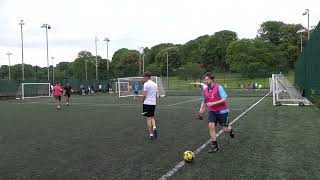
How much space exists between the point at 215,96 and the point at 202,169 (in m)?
2.30

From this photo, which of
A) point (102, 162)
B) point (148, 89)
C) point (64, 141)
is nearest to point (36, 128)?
point (64, 141)

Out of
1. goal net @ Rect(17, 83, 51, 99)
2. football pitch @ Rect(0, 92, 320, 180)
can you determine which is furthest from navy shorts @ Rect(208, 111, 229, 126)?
goal net @ Rect(17, 83, 51, 99)

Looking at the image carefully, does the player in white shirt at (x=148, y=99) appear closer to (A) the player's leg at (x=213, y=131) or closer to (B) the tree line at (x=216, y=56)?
(A) the player's leg at (x=213, y=131)

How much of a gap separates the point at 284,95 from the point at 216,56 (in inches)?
4185

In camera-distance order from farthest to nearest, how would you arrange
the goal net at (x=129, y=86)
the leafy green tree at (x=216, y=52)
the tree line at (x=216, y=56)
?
the leafy green tree at (x=216, y=52), the tree line at (x=216, y=56), the goal net at (x=129, y=86)

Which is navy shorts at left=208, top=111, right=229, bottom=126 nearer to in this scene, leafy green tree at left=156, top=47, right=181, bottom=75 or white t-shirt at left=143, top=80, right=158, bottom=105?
white t-shirt at left=143, top=80, right=158, bottom=105

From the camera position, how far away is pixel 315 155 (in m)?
8.95

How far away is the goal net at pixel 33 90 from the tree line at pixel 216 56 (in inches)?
1265

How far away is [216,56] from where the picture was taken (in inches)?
5325

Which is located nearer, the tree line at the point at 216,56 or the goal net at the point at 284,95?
the goal net at the point at 284,95

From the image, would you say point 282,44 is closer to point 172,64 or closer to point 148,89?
point 172,64

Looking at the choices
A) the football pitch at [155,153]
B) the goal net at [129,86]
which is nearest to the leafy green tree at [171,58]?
the goal net at [129,86]

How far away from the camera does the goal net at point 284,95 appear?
25950 mm

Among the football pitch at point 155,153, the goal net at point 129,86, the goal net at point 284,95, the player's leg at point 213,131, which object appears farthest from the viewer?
the goal net at point 129,86
